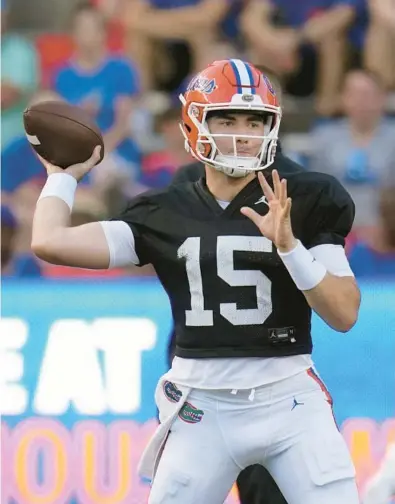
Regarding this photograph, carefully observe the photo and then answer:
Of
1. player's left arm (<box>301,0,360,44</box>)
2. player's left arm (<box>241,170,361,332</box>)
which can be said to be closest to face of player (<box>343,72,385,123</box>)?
player's left arm (<box>301,0,360,44</box>)

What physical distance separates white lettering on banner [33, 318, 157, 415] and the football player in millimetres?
1749

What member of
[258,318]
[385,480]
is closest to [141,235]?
[258,318]

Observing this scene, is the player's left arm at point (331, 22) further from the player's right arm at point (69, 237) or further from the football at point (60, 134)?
the player's right arm at point (69, 237)

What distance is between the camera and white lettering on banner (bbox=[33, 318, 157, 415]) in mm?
5059

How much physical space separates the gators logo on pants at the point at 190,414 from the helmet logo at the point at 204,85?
2.87 feet

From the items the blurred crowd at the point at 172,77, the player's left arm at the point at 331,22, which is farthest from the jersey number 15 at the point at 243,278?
the player's left arm at the point at 331,22

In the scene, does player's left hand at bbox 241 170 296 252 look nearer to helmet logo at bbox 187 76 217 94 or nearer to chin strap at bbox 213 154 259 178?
chin strap at bbox 213 154 259 178

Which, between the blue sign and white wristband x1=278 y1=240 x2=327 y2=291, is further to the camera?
the blue sign

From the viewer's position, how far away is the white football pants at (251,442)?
310cm

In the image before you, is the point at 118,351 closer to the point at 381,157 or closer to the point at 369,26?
the point at 381,157

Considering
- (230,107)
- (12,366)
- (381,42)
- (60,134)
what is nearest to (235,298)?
(230,107)

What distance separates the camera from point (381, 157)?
7.31 m

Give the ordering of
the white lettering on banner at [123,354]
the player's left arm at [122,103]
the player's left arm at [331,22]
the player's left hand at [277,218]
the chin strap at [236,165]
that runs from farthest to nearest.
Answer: the player's left arm at [122,103] → the player's left arm at [331,22] → the white lettering on banner at [123,354] → the chin strap at [236,165] → the player's left hand at [277,218]

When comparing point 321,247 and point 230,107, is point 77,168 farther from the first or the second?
point 321,247
